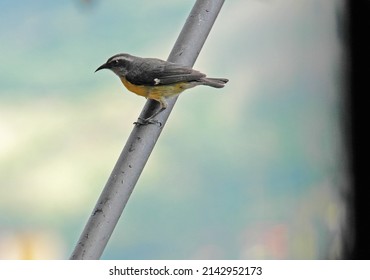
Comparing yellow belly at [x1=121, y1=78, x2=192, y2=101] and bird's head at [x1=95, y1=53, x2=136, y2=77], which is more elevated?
bird's head at [x1=95, y1=53, x2=136, y2=77]

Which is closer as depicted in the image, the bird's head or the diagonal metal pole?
the diagonal metal pole

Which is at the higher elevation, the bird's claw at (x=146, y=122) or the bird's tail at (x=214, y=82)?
the bird's tail at (x=214, y=82)

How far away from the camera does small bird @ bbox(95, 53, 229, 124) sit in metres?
0.85

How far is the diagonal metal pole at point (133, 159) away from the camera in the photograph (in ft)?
2.39

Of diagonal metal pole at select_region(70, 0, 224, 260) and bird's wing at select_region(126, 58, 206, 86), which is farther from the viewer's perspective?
bird's wing at select_region(126, 58, 206, 86)

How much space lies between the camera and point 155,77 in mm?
867

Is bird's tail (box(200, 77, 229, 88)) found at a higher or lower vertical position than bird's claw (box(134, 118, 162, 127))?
higher

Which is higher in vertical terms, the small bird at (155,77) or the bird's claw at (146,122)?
the small bird at (155,77)

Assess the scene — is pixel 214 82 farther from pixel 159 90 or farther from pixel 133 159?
pixel 133 159

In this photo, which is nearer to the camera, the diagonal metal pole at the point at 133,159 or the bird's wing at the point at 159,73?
the diagonal metal pole at the point at 133,159

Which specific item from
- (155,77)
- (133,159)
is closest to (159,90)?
(155,77)

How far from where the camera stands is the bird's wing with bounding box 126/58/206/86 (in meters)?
0.85
